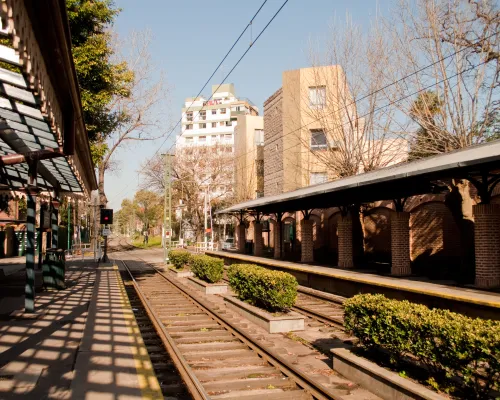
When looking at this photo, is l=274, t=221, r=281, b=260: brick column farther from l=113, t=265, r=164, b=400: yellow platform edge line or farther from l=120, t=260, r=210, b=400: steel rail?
l=113, t=265, r=164, b=400: yellow platform edge line

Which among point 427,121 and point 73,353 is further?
point 427,121

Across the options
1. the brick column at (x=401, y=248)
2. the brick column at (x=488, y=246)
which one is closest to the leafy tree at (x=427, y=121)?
the brick column at (x=401, y=248)

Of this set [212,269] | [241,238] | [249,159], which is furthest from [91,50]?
[249,159]

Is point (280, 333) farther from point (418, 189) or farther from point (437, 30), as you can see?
point (437, 30)

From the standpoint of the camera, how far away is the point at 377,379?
6359mm

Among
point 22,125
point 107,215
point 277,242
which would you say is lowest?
point 277,242

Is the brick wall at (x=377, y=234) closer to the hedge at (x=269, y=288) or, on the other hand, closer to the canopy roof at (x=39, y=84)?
the hedge at (x=269, y=288)

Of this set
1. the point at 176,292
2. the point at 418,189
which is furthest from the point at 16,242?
the point at 418,189

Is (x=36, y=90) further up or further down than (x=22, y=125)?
further down

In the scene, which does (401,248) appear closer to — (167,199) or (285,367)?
(285,367)

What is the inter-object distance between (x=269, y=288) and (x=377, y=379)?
4.63m

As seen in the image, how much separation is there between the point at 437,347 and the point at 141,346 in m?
4.99

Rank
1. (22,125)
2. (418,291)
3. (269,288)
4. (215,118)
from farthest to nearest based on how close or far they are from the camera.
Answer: (215,118) → (418,291) → (269,288) → (22,125)

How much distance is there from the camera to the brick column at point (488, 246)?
482 inches
